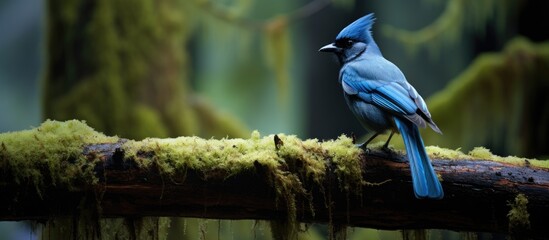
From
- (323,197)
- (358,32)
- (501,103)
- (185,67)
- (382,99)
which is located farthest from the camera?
(185,67)

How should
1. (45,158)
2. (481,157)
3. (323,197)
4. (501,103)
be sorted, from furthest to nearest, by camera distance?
(501,103), (481,157), (323,197), (45,158)

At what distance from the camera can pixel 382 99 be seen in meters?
3.60

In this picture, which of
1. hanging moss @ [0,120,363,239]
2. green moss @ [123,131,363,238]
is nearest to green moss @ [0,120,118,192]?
hanging moss @ [0,120,363,239]

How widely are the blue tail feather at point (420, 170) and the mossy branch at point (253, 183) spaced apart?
10 cm

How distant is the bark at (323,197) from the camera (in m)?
2.99

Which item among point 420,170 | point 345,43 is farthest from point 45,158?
point 345,43

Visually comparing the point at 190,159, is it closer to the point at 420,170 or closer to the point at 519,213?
the point at 420,170

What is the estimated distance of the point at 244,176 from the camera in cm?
304

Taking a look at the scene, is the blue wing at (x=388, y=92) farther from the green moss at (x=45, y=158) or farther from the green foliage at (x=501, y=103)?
the green foliage at (x=501, y=103)

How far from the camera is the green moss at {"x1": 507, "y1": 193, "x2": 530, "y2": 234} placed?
3092 millimetres

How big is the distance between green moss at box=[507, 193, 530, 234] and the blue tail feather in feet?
1.28

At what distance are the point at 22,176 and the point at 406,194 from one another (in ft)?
5.92

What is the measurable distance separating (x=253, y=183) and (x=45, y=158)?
3.20 feet

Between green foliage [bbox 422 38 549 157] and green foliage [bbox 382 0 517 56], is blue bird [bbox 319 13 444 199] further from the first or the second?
green foliage [bbox 422 38 549 157]
